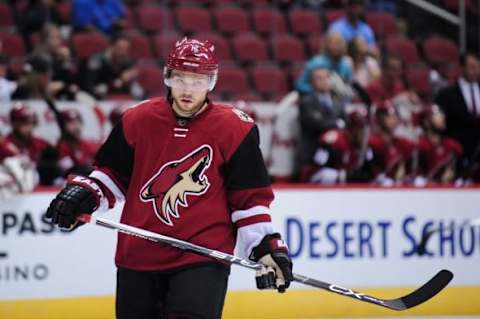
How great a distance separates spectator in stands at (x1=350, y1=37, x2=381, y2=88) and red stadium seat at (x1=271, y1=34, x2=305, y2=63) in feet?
2.64

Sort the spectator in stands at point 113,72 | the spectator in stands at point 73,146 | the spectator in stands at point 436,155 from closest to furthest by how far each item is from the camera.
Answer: the spectator in stands at point 73,146 → the spectator in stands at point 113,72 → the spectator in stands at point 436,155

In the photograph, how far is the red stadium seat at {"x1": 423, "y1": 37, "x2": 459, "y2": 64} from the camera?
1021 centimetres

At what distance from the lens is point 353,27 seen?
9.13 metres

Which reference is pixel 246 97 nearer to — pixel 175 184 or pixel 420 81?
pixel 420 81

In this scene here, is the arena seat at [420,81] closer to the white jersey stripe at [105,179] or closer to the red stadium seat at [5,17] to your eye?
the red stadium seat at [5,17]

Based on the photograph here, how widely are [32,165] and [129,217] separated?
9.03ft

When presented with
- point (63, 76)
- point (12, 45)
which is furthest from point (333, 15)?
point (63, 76)

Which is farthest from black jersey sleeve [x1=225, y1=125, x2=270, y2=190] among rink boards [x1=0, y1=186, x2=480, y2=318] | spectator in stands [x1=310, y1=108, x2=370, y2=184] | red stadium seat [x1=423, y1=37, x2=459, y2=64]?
red stadium seat [x1=423, y1=37, x2=459, y2=64]

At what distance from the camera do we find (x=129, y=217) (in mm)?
3939

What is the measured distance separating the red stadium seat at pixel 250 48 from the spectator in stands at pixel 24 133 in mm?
2905

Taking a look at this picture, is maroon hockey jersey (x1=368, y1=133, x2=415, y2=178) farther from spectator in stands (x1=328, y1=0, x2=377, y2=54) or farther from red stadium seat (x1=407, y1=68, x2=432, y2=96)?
red stadium seat (x1=407, y1=68, x2=432, y2=96)

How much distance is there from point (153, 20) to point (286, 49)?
1.10 m

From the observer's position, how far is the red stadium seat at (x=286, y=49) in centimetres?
953

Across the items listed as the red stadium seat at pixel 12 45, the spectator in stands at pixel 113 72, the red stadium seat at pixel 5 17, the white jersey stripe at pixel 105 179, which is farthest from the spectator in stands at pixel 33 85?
the white jersey stripe at pixel 105 179
